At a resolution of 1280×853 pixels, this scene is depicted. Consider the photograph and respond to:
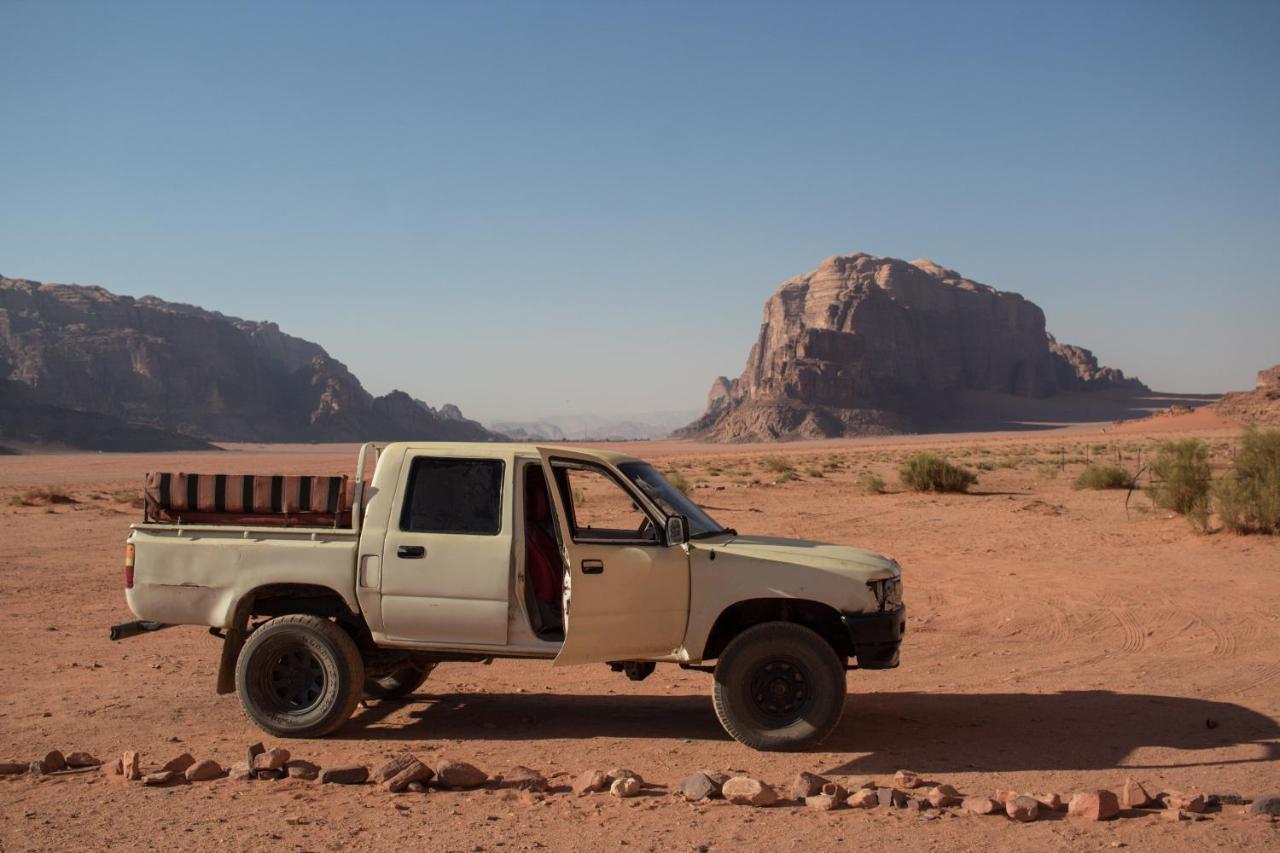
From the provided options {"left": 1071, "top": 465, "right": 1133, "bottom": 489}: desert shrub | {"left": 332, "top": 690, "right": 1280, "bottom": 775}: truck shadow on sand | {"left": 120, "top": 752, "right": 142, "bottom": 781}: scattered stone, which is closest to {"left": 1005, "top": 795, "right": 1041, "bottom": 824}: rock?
{"left": 332, "top": 690, "right": 1280, "bottom": 775}: truck shadow on sand

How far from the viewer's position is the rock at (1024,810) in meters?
5.52

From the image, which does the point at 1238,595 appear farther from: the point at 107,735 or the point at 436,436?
the point at 436,436

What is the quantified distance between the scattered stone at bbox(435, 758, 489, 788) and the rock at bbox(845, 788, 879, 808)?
2115 millimetres

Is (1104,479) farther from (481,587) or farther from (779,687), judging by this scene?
(481,587)

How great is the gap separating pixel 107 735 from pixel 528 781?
336cm

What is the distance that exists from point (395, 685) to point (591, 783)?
304 cm

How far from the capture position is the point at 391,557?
7188mm

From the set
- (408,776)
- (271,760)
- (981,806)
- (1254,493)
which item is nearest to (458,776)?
(408,776)

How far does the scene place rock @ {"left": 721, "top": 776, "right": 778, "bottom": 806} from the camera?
5805 millimetres

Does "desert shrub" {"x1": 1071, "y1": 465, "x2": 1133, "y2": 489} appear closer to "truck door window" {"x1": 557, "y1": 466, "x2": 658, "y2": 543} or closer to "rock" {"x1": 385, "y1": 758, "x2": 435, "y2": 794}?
"truck door window" {"x1": 557, "y1": 466, "x2": 658, "y2": 543}

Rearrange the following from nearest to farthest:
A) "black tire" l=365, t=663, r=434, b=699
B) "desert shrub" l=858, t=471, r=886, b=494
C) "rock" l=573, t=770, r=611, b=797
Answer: "rock" l=573, t=770, r=611, b=797 < "black tire" l=365, t=663, r=434, b=699 < "desert shrub" l=858, t=471, r=886, b=494

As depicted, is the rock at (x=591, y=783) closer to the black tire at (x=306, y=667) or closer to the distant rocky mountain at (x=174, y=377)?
the black tire at (x=306, y=667)

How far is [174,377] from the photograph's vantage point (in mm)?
158750

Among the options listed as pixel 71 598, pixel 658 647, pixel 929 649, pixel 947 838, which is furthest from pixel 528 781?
pixel 71 598
